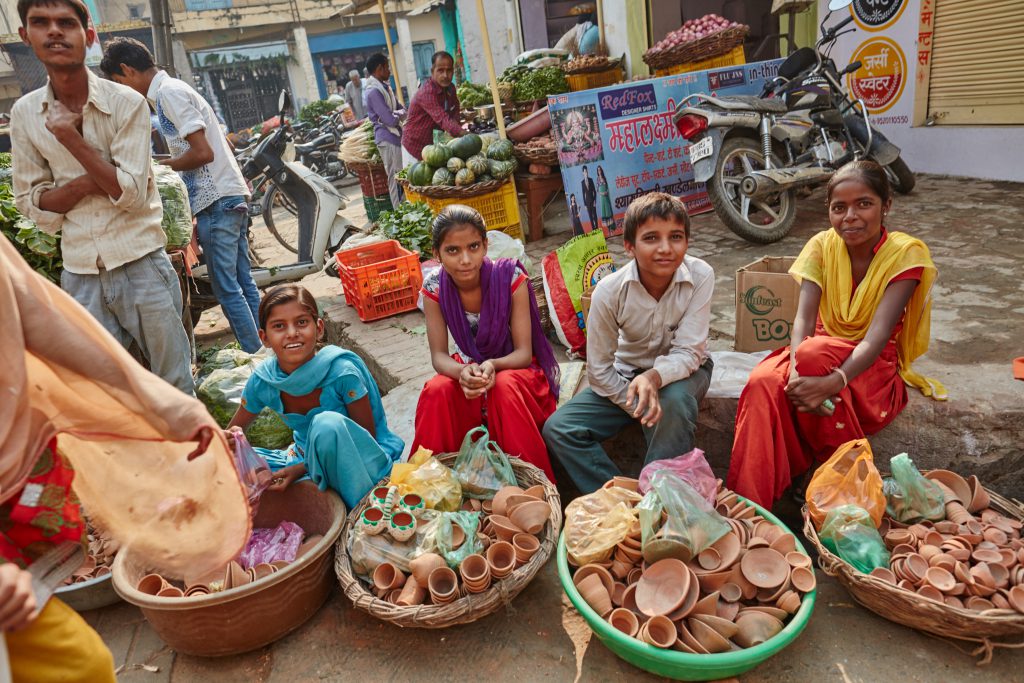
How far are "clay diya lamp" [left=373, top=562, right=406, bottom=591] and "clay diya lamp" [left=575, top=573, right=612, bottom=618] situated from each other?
58 cm

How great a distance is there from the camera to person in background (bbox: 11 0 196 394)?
2.39 m

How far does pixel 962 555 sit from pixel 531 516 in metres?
1.29

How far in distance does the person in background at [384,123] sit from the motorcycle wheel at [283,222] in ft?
3.98

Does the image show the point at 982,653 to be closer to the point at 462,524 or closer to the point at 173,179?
the point at 462,524

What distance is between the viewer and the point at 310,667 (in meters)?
2.04

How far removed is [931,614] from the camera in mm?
1732

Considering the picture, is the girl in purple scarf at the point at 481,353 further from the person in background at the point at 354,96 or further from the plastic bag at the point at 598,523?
the person in background at the point at 354,96

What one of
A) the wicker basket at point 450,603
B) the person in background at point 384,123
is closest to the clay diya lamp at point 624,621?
the wicker basket at point 450,603

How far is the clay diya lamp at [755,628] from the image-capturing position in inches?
66.8

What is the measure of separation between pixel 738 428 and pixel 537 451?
77 centimetres

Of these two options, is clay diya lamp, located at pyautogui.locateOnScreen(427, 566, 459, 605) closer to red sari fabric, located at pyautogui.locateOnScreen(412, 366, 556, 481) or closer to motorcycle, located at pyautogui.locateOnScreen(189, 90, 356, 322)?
red sari fabric, located at pyautogui.locateOnScreen(412, 366, 556, 481)

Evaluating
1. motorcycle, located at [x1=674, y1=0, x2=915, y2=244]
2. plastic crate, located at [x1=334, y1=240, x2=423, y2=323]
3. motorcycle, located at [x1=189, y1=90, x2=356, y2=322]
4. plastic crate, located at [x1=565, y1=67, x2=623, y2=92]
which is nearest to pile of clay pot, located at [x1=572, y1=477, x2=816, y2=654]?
plastic crate, located at [x1=334, y1=240, x2=423, y2=323]

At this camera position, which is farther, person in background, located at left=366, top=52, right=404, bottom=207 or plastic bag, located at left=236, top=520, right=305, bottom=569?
person in background, located at left=366, top=52, right=404, bottom=207

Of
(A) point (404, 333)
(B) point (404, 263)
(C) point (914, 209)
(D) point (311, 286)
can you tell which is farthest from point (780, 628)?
(D) point (311, 286)
